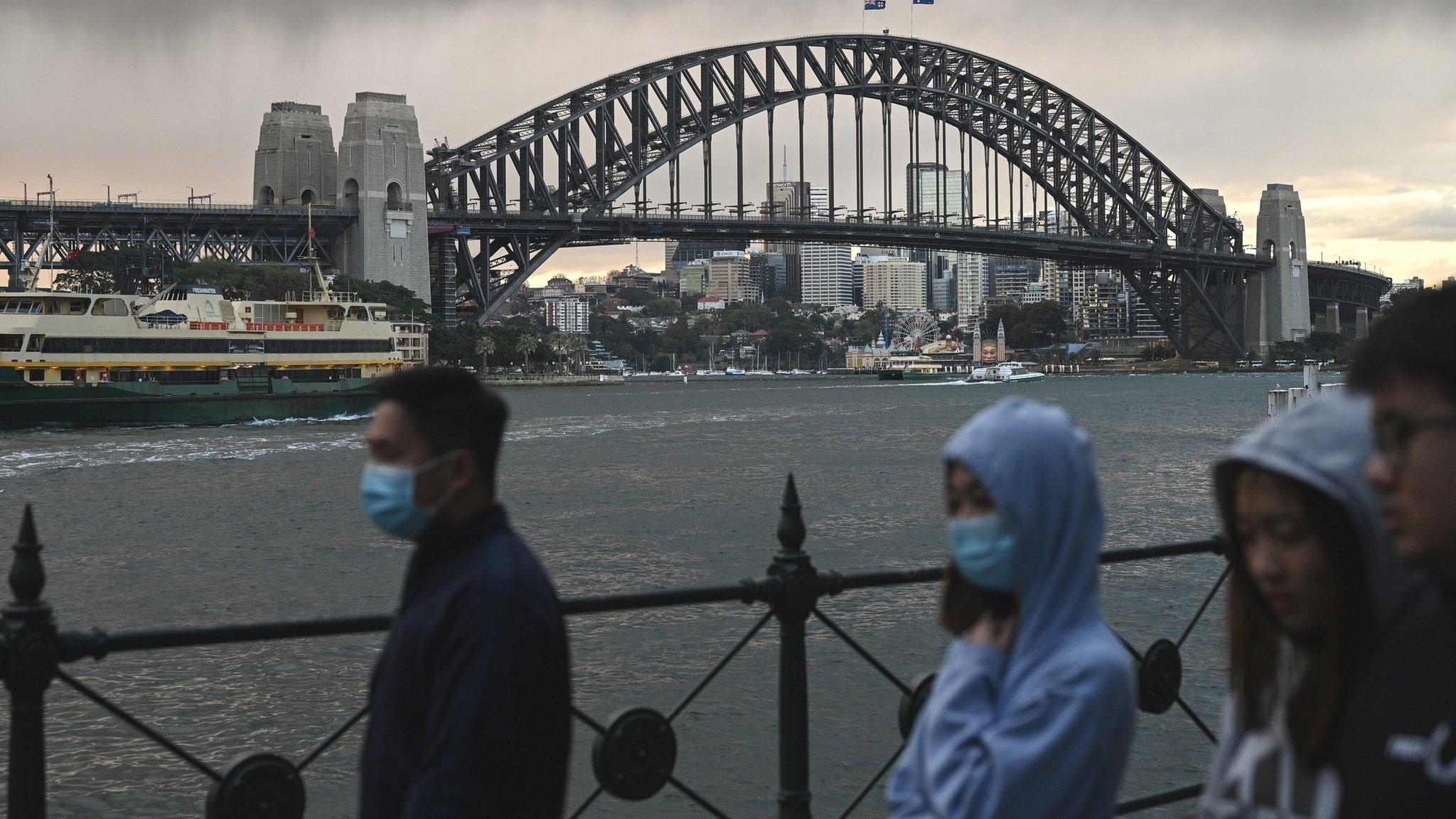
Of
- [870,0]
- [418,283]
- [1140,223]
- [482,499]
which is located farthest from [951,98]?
[482,499]

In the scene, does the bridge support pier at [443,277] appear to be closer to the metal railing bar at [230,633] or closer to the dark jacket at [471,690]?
the metal railing bar at [230,633]

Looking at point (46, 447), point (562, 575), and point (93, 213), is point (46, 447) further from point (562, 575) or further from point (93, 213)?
point (93, 213)

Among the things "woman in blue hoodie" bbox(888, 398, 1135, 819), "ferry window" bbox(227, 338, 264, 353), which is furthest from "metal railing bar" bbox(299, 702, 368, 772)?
"ferry window" bbox(227, 338, 264, 353)

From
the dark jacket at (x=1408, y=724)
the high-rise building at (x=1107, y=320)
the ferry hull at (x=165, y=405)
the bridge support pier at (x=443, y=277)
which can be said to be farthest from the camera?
the high-rise building at (x=1107, y=320)

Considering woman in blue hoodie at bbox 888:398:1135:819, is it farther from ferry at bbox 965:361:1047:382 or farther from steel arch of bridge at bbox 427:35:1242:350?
ferry at bbox 965:361:1047:382

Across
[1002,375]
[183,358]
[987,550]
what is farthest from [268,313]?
[1002,375]

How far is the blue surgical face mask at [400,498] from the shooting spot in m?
2.39

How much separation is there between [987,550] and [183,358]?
49500 millimetres

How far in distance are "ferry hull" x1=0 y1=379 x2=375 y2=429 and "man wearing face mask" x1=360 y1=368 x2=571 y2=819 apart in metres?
46.1

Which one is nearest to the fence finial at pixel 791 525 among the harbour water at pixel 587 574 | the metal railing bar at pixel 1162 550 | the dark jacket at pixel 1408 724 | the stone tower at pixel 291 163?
the metal railing bar at pixel 1162 550

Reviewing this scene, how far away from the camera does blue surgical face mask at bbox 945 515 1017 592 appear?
1945 mm

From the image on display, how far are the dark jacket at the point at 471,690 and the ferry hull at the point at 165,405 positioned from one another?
4614 centimetres

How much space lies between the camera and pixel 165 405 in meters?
46.6

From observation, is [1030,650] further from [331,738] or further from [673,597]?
[331,738]
